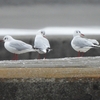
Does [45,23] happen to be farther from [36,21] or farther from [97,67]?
[97,67]

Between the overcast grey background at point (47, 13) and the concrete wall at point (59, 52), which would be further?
the overcast grey background at point (47, 13)

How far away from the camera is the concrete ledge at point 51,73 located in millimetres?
1173

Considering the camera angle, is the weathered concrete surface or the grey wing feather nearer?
the weathered concrete surface

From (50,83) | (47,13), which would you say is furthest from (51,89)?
(47,13)

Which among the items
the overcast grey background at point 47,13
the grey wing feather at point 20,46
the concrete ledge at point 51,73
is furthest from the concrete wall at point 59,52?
the concrete ledge at point 51,73

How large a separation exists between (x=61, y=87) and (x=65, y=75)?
0.04 m

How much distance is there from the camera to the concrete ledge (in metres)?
1.17

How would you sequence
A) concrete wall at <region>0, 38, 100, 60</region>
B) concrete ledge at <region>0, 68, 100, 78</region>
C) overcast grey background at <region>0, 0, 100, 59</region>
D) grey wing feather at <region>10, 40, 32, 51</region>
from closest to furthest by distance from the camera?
concrete ledge at <region>0, 68, 100, 78</region> < grey wing feather at <region>10, 40, 32, 51</region> < concrete wall at <region>0, 38, 100, 60</region> < overcast grey background at <region>0, 0, 100, 59</region>

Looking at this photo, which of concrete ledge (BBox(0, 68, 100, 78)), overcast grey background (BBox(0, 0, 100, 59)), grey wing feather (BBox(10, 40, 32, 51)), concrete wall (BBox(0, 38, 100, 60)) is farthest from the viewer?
overcast grey background (BBox(0, 0, 100, 59))

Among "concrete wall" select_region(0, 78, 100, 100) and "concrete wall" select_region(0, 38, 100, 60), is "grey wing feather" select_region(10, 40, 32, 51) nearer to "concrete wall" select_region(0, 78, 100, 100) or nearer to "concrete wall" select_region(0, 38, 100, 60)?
"concrete wall" select_region(0, 38, 100, 60)

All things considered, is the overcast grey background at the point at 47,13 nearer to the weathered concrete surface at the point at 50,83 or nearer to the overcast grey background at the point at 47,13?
the overcast grey background at the point at 47,13

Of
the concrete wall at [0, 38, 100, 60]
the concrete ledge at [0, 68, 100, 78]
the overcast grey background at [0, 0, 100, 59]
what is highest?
the overcast grey background at [0, 0, 100, 59]

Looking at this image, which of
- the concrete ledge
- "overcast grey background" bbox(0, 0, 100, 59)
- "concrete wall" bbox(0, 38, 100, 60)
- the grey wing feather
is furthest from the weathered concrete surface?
"overcast grey background" bbox(0, 0, 100, 59)

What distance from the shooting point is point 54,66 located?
1.29 metres
